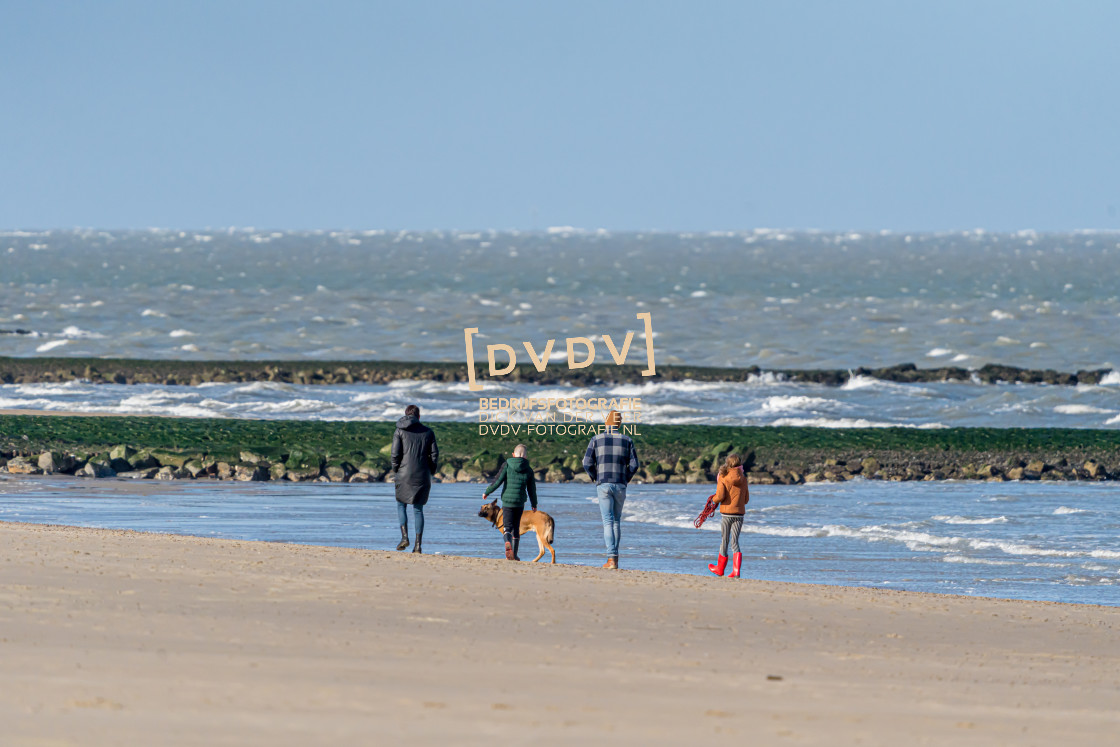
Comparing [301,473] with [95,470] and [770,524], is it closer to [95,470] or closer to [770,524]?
[95,470]

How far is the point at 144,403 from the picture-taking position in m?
39.9

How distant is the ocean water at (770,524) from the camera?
17812 millimetres

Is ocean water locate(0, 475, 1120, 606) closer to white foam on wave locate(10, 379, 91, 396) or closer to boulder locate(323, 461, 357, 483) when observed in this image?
boulder locate(323, 461, 357, 483)

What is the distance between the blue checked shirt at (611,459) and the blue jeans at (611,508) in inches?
2.9

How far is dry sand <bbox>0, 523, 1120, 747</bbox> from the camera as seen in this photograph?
358 inches

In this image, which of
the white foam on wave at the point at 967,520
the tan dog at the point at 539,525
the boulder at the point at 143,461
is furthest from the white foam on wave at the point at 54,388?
the tan dog at the point at 539,525

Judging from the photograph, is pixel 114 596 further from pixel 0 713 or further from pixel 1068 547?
pixel 1068 547

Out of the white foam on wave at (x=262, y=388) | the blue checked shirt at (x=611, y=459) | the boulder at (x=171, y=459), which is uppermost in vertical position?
the blue checked shirt at (x=611, y=459)

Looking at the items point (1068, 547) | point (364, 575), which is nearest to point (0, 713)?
point (364, 575)

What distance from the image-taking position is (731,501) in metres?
15.8

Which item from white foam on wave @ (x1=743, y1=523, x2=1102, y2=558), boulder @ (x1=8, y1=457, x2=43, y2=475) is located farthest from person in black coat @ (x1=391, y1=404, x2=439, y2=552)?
boulder @ (x1=8, y1=457, x2=43, y2=475)

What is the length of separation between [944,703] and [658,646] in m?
2.31

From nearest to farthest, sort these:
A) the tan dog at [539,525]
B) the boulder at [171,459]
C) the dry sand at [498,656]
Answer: the dry sand at [498,656] < the tan dog at [539,525] < the boulder at [171,459]

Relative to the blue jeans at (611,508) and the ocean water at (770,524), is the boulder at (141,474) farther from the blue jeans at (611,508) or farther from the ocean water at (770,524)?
the blue jeans at (611,508)
